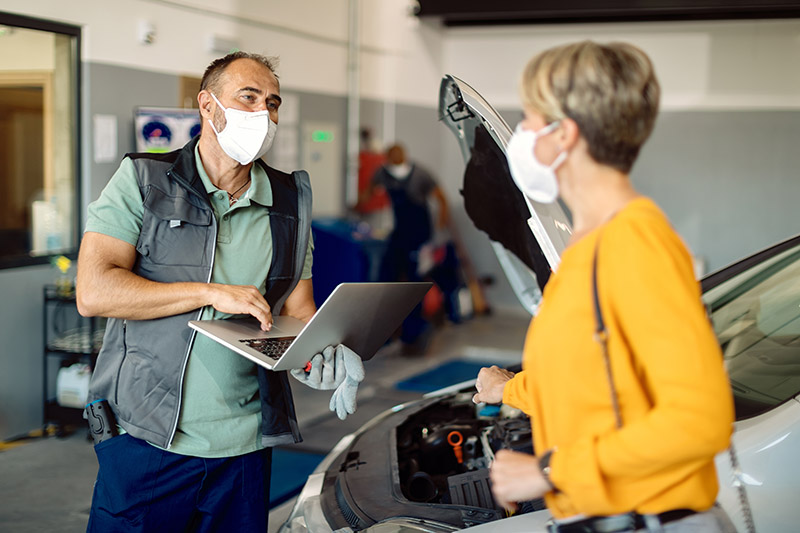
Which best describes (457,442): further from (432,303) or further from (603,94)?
(432,303)

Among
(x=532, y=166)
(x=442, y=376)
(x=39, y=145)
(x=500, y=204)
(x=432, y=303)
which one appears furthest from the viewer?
(x=432, y=303)

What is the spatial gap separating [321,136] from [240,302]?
19.7 ft

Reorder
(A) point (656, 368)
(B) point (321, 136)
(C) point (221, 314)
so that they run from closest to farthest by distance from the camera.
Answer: (A) point (656, 368), (C) point (221, 314), (B) point (321, 136)

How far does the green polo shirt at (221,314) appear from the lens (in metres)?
2.00

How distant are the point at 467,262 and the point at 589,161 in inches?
319

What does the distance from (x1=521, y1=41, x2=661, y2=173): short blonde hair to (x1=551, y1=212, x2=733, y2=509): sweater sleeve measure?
135 millimetres

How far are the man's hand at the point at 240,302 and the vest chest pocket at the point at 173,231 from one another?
0.11m

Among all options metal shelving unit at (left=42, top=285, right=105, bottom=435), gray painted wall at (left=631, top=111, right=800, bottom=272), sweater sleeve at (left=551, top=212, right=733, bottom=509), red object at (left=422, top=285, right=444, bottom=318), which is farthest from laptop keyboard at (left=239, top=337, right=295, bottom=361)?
gray painted wall at (left=631, top=111, right=800, bottom=272)

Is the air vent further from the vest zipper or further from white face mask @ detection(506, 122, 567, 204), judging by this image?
white face mask @ detection(506, 122, 567, 204)

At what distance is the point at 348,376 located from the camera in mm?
2023

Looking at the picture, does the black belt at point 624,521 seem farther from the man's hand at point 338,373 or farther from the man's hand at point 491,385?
the man's hand at point 338,373

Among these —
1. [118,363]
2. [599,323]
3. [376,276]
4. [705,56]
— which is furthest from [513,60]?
[599,323]

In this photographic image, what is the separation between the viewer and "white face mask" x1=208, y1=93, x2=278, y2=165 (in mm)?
2105

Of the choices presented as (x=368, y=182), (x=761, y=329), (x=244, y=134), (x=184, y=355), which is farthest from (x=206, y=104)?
(x=368, y=182)
